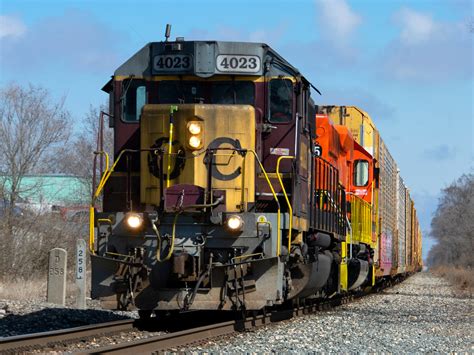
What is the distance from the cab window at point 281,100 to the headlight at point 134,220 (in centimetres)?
215

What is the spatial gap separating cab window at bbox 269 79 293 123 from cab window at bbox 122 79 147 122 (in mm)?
1611

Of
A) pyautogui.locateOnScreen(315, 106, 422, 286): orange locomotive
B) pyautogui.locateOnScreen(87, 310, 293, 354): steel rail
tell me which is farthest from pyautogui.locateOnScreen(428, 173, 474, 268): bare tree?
pyautogui.locateOnScreen(87, 310, 293, 354): steel rail

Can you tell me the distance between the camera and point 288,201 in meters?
10.2

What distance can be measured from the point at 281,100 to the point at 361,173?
918 cm

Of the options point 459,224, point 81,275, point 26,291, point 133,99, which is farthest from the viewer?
point 459,224

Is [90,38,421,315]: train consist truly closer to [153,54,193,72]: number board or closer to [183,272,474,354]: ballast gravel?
[153,54,193,72]: number board

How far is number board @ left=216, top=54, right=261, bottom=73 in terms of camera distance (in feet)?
34.5

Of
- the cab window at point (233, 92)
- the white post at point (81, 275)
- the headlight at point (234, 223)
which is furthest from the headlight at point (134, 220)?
the white post at point (81, 275)

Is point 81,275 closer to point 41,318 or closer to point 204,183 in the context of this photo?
point 41,318

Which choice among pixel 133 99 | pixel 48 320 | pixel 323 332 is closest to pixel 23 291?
pixel 48 320

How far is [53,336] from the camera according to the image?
8.93m

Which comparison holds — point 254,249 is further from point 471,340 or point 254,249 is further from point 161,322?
point 471,340

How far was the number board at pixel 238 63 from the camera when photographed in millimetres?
10523

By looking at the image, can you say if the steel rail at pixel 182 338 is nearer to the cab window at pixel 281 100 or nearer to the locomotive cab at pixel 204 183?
the locomotive cab at pixel 204 183
